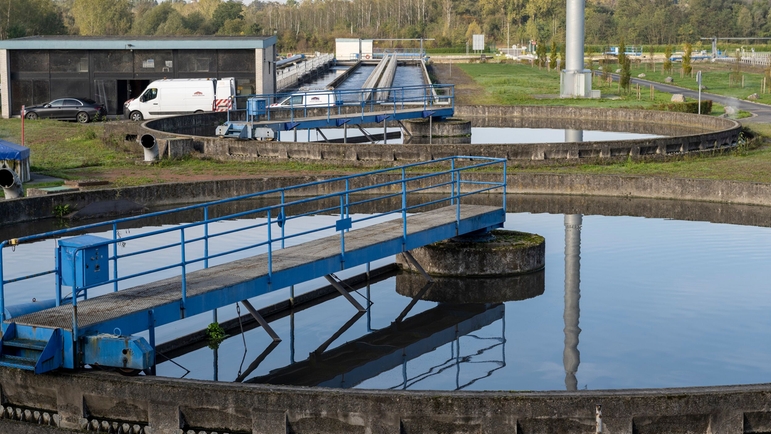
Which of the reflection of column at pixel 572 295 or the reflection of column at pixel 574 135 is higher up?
the reflection of column at pixel 574 135

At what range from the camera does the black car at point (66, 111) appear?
135ft

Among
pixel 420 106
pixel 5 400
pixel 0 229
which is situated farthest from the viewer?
pixel 420 106

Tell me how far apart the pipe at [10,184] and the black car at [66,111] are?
18.7 metres

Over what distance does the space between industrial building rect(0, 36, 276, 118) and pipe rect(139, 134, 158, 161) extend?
49.9ft

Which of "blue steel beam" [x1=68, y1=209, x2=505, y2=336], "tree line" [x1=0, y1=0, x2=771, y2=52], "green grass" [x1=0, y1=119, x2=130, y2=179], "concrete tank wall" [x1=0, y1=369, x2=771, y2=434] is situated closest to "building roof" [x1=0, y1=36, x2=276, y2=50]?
"green grass" [x1=0, y1=119, x2=130, y2=179]

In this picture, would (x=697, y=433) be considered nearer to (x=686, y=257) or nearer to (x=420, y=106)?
(x=686, y=257)

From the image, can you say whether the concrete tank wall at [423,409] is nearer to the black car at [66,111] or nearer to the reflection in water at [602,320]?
the reflection in water at [602,320]

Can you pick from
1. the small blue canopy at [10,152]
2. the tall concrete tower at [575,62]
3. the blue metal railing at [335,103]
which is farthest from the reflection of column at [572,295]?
the tall concrete tower at [575,62]

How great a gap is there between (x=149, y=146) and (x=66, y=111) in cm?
1402

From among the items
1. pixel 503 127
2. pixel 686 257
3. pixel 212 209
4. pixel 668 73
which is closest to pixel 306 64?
pixel 668 73

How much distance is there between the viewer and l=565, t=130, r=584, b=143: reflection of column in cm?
3665

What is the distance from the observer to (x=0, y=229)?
66.9ft

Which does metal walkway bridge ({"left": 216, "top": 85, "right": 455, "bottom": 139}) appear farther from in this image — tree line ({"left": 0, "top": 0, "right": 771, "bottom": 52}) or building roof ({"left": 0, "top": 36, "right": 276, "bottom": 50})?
tree line ({"left": 0, "top": 0, "right": 771, "bottom": 52})

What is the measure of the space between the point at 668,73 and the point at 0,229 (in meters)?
60.1
